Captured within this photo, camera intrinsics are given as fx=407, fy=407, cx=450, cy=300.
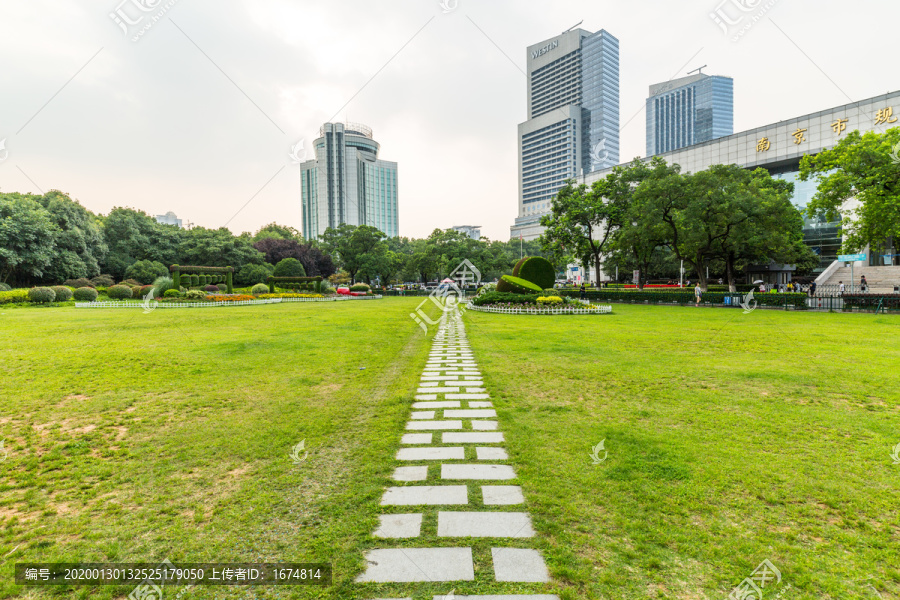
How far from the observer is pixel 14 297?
2697 cm

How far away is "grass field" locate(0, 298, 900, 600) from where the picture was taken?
8.39 ft

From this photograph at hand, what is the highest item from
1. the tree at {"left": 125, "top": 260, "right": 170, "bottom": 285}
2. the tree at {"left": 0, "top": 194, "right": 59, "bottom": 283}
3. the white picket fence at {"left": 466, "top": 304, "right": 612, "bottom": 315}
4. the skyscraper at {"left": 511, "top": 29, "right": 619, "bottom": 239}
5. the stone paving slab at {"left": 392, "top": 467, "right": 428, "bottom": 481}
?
the skyscraper at {"left": 511, "top": 29, "right": 619, "bottom": 239}

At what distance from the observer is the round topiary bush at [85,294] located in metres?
30.0

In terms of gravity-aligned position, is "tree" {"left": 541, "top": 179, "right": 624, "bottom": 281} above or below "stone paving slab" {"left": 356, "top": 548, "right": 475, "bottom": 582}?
above

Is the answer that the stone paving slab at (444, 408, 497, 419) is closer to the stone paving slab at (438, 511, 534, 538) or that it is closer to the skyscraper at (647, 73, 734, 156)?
the stone paving slab at (438, 511, 534, 538)

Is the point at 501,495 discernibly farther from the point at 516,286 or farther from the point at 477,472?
the point at 516,286

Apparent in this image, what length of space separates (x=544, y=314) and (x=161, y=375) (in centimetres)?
1626

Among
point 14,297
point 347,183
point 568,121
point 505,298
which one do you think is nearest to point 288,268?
point 14,297

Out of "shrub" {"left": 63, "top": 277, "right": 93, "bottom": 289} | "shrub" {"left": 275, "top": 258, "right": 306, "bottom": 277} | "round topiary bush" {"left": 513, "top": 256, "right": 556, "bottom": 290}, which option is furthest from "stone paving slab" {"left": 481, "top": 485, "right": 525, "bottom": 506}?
"shrub" {"left": 275, "top": 258, "right": 306, "bottom": 277}

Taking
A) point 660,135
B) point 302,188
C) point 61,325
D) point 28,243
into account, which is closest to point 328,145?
point 302,188

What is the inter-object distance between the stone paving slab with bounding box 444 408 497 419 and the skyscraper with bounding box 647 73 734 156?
163 metres

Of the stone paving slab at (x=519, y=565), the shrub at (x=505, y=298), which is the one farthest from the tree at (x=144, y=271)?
the stone paving slab at (x=519, y=565)

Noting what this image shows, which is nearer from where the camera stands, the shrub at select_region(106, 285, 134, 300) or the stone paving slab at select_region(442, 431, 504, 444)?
the stone paving slab at select_region(442, 431, 504, 444)

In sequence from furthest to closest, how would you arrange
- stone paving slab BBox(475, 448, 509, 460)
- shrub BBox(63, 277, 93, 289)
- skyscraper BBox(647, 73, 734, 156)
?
skyscraper BBox(647, 73, 734, 156), shrub BBox(63, 277, 93, 289), stone paving slab BBox(475, 448, 509, 460)
